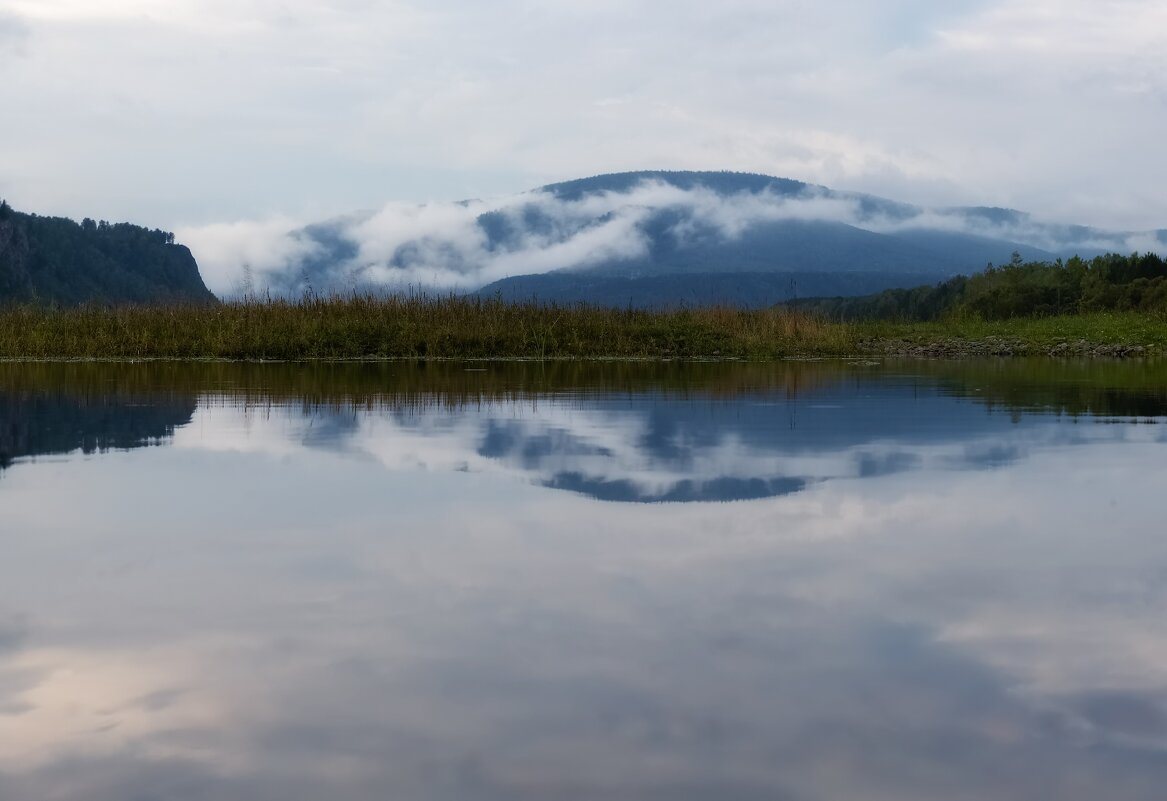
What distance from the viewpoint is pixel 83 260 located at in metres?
167

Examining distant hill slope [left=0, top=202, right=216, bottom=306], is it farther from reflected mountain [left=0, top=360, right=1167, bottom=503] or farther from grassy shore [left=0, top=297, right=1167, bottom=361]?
reflected mountain [left=0, top=360, right=1167, bottom=503]

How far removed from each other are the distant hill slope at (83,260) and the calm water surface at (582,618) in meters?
139

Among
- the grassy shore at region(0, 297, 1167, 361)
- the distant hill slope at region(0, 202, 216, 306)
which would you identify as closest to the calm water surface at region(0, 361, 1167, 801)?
the grassy shore at region(0, 297, 1167, 361)

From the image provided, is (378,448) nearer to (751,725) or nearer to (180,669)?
(180,669)

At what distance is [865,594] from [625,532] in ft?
5.53

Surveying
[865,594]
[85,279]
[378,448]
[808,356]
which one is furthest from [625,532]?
[85,279]

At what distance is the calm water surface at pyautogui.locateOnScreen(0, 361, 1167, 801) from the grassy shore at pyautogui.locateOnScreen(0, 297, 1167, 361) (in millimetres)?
16665

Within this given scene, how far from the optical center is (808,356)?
29250 mm

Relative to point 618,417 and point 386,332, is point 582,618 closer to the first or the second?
point 618,417

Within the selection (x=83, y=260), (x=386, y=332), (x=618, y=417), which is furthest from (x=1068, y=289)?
(x=83, y=260)

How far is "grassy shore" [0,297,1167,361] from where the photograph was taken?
27.8 m

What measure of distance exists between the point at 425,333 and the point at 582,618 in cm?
2350

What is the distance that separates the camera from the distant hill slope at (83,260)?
504ft

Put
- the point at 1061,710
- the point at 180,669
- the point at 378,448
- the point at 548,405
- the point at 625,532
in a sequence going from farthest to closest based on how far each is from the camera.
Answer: the point at 548,405
the point at 378,448
the point at 625,532
the point at 180,669
the point at 1061,710
